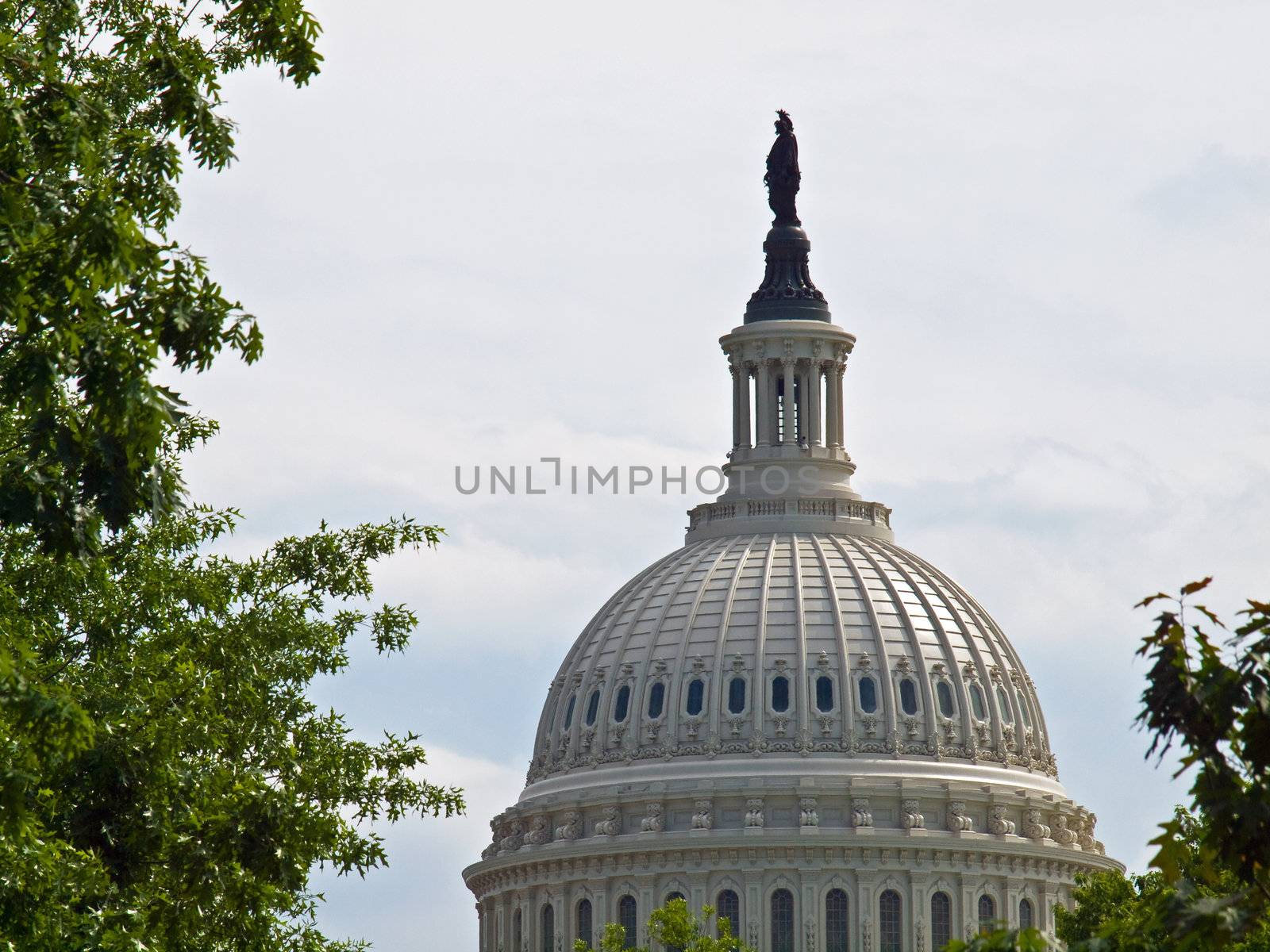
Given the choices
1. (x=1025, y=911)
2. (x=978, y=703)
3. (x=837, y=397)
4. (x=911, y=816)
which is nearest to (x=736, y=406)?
(x=837, y=397)

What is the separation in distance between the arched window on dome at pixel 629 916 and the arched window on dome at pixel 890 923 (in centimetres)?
1120

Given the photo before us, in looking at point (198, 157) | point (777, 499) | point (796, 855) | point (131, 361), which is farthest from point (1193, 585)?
point (777, 499)

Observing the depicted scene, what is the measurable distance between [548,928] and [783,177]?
139 feet

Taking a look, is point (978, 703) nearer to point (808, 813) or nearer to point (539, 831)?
point (808, 813)

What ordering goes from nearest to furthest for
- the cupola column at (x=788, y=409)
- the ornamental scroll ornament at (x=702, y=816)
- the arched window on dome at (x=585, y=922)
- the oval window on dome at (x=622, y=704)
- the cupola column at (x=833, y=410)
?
the ornamental scroll ornament at (x=702, y=816) < the arched window on dome at (x=585, y=922) < the oval window on dome at (x=622, y=704) < the cupola column at (x=788, y=409) < the cupola column at (x=833, y=410)

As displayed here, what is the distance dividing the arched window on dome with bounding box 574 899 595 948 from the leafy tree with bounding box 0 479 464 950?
335 ft

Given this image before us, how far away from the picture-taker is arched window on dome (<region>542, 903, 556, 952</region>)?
484 feet

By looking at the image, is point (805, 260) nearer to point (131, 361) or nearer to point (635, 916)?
point (635, 916)

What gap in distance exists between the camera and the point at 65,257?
26.8 m

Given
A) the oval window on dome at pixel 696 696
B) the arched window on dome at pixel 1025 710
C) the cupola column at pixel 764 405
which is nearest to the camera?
the oval window on dome at pixel 696 696

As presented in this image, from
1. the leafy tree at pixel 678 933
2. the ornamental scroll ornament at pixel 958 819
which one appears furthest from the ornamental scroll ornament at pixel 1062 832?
the leafy tree at pixel 678 933

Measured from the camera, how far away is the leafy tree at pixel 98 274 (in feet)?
88.1

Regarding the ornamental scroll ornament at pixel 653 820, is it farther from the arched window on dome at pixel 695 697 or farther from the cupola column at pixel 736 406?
the cupola column at pixel 736 406

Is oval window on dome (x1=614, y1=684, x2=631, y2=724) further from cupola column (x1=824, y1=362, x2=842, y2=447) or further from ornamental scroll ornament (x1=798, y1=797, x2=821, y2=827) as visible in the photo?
cupola column (x1=824, y1=362, x2=842, y2=447)
